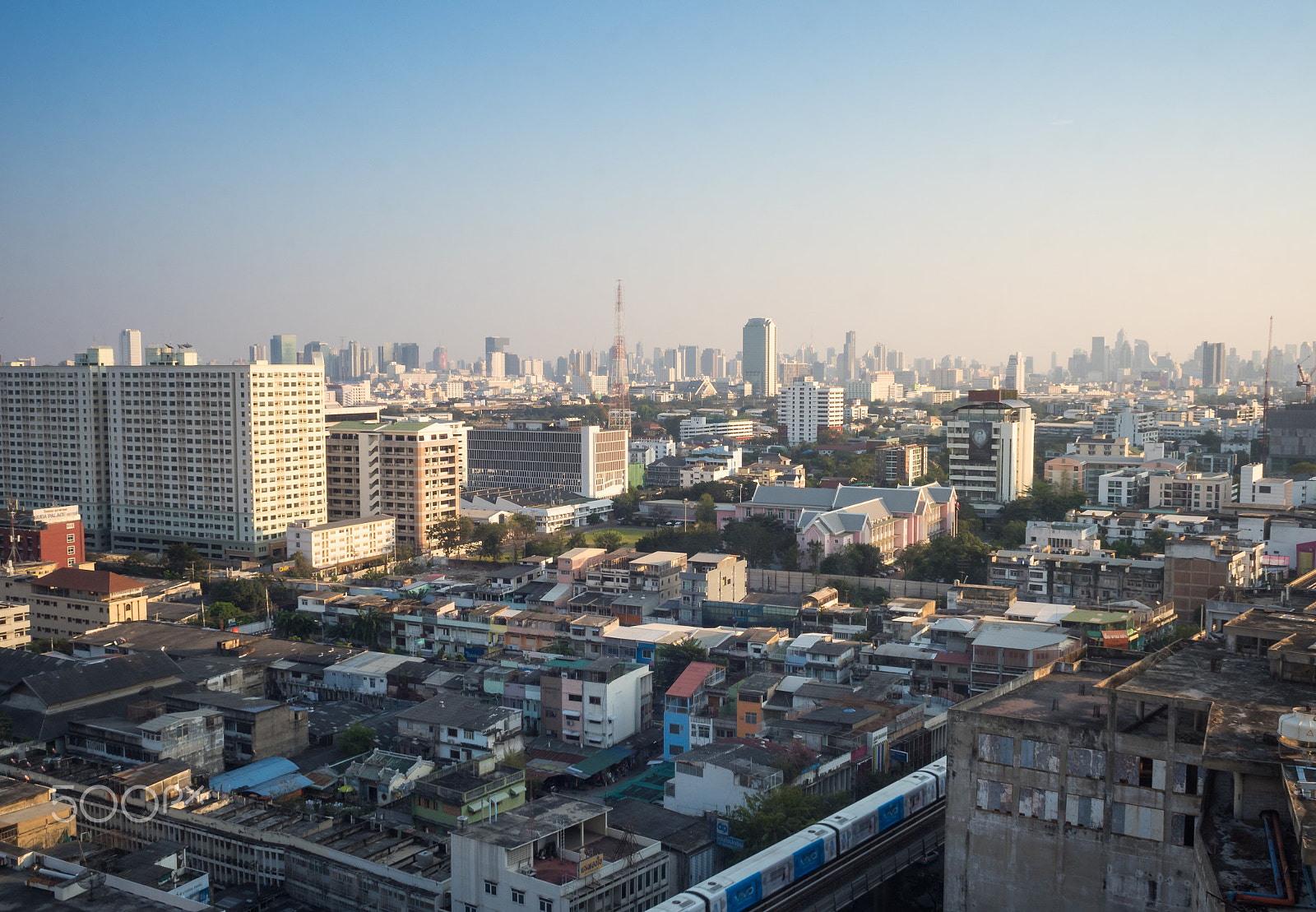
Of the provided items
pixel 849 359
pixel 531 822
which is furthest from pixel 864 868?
pixel 849 359

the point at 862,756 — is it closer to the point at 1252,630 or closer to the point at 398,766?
the point at 1252,630

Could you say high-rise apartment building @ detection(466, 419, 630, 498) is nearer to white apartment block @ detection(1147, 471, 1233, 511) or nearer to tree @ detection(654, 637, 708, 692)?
white apartment block @ detection(1147, 471, 1233, 511)

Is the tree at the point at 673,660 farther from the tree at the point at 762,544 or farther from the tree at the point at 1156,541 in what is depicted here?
the tree at the point at 1156,541

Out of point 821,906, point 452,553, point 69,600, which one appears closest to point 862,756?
point 821,906

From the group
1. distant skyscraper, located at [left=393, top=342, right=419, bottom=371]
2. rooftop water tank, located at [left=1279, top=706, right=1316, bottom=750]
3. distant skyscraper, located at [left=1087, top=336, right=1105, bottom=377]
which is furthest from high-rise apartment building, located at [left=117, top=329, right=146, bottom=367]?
distant skyscraper, located at [left=1087, top=336, right=1105, bottom=377]

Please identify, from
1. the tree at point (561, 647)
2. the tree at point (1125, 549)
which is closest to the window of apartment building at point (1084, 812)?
the tree at point (561, 647)

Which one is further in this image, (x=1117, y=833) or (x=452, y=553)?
(x=452, y=553)
